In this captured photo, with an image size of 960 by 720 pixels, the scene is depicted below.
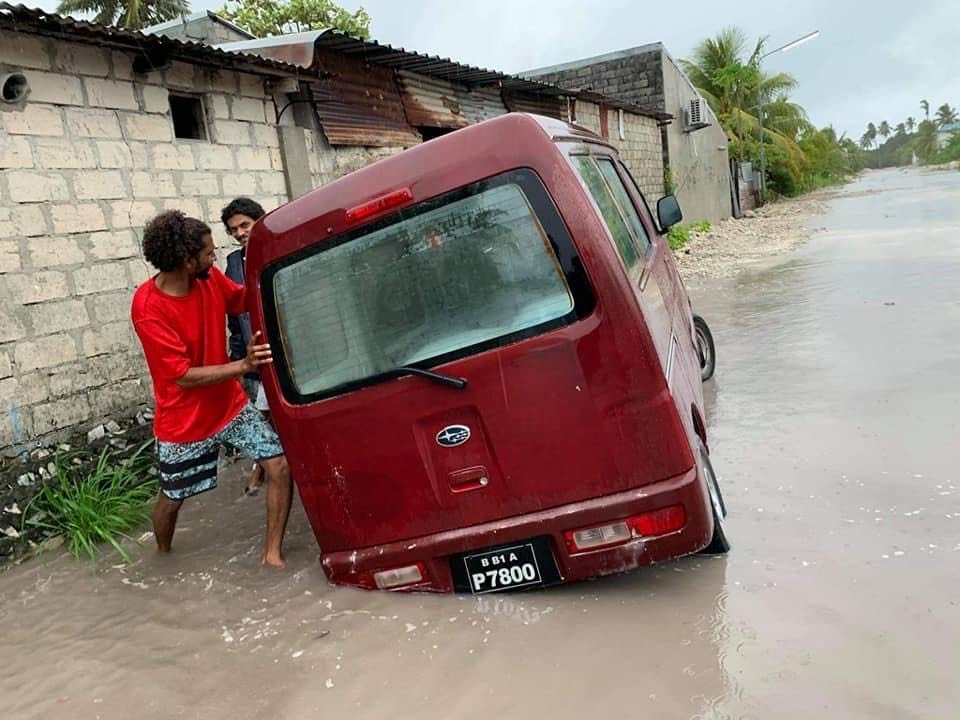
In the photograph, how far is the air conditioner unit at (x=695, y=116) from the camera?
22062mm

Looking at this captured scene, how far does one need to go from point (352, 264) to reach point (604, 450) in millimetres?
1136

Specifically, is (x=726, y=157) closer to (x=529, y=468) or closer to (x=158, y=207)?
(x=158, y=207)

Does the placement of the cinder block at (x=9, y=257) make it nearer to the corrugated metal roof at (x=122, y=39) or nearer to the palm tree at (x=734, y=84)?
the corrugated metal roof at (x=122, y=39)

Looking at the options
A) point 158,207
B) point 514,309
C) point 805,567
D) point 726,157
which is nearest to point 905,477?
point 805,567

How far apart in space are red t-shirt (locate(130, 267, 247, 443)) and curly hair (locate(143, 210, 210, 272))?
123 mm

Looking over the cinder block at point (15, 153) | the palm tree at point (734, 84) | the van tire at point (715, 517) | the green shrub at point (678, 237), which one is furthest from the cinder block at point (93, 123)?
the palm tree at point (734, 84)

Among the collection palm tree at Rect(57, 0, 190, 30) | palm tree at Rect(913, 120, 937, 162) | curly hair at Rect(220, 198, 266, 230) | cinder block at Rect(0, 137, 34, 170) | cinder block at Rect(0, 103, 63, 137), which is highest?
palm tree at Rect(57, 0, 190, 30)

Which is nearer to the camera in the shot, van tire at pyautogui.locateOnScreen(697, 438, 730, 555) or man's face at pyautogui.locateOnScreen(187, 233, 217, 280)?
van tire at pyautogui.locateOnScreen(697, 438, 730, 555)

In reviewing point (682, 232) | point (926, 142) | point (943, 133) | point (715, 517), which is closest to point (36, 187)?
point (715, 517)

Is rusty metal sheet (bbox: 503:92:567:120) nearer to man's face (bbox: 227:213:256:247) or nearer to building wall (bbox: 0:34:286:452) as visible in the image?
building wall (bbox: 0:34:286:452)

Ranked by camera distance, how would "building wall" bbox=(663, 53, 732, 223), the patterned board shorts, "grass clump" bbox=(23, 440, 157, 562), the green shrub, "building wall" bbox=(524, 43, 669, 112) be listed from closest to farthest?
the patterned board shorts < "grass clump" bbox=(23, 440, 157, 562) < the green shrub < "building wall" bbox=(524, 43, 669, 112) < "building wall" bbox=(663, 53, 732, 223)

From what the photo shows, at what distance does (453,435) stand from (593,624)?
2.89 ft

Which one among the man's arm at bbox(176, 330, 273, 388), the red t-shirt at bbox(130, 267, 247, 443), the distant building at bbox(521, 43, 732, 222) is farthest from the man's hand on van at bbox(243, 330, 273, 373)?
the distant building at bbox(521, 43, 732, 222)

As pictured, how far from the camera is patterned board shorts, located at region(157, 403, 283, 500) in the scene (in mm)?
3549
